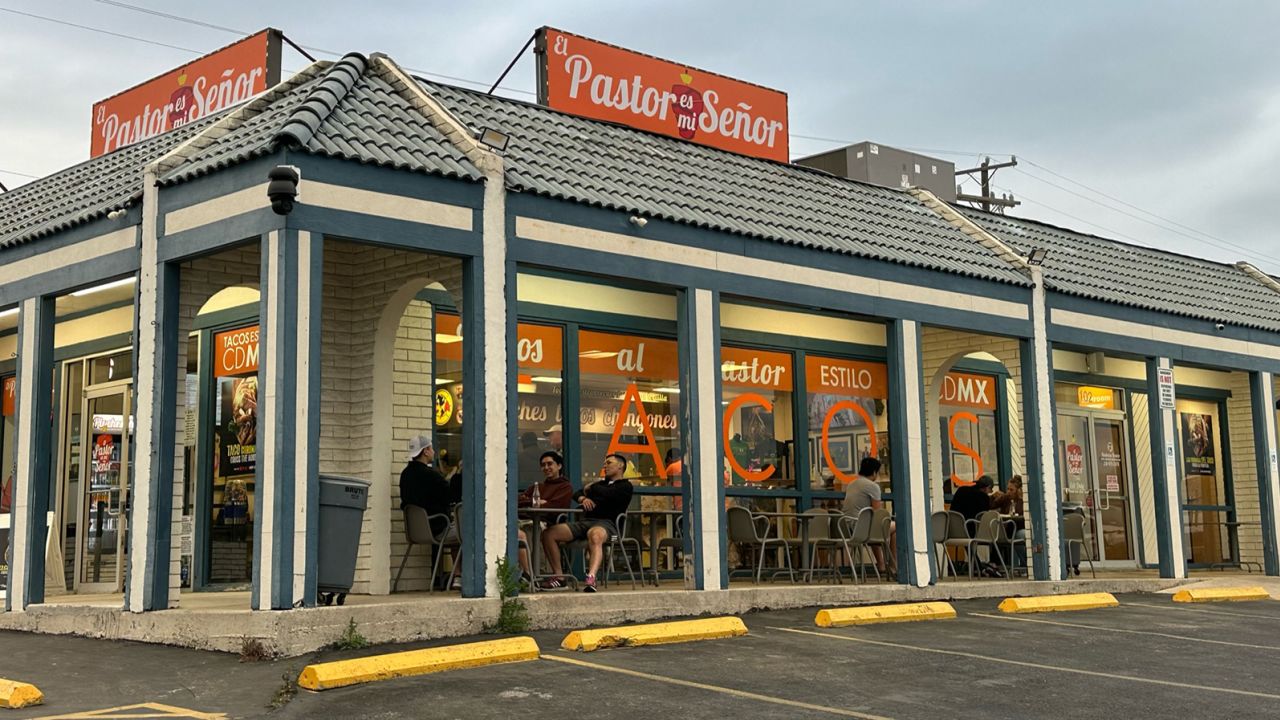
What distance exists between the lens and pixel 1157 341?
18500mm

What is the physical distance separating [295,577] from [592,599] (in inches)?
108

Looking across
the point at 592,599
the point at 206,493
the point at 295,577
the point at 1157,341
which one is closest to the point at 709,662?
the point at 592,599

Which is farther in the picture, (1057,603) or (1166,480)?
(1166,480)

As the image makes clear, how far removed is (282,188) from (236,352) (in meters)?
4.92

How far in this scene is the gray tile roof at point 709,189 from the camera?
12.8 metres

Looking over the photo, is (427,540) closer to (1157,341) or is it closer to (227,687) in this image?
(227,687)

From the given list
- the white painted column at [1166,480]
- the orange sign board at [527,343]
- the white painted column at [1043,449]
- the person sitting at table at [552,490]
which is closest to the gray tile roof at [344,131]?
the orange sign board at [527,343]

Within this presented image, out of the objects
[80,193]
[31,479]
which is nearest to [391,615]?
[31,479]

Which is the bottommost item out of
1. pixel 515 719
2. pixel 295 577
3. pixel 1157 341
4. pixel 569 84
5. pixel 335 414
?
pixel 515 719

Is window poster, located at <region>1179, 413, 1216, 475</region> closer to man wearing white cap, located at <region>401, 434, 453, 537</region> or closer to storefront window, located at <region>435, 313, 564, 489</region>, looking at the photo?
storefront window, located at <region>435, 313, 564, 489</region>

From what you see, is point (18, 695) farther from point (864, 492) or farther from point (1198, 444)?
point (1198, 444)

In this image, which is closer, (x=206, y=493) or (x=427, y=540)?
(x=427, y=540)

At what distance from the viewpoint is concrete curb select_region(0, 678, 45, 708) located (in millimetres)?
7746

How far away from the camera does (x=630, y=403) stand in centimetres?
1516
